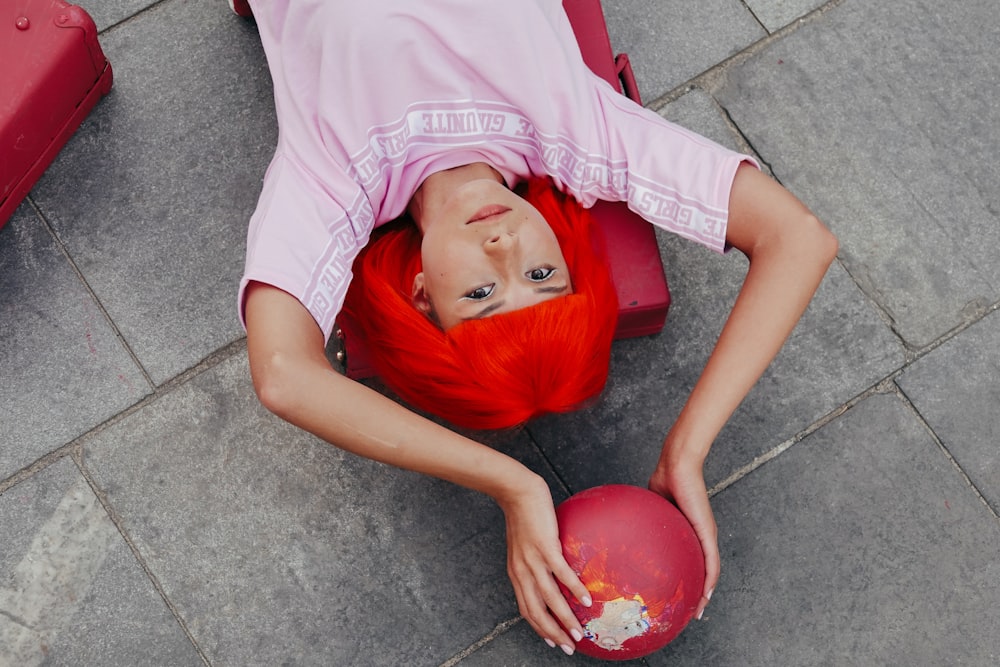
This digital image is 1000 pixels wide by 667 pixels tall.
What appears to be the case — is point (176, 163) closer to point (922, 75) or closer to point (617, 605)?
point (617, 605)

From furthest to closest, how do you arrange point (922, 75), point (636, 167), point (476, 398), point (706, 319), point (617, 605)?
point (922, 75) → point (706, 319) → point (636, 167) → point (476, 398) → point (617, 605)

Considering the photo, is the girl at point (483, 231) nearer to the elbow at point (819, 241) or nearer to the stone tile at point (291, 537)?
the elbow at point (819, 241)

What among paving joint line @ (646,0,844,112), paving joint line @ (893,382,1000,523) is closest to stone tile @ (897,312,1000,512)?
paving joint line @ (893,382,1000,523)

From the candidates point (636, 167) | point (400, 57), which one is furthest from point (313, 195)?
point (636, 167)

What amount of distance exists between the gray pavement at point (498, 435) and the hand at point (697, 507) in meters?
0.49

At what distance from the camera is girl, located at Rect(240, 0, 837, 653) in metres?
2.03

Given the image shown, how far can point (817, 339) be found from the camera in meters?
2.71

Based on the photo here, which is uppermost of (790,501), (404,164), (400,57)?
(400,57)

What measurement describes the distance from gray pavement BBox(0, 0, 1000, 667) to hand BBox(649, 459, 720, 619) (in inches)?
19.2

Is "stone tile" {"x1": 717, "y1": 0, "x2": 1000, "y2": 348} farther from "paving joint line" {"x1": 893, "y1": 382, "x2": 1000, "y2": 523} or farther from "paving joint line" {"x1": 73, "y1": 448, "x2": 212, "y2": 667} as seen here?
"paving joint line" {"x1": 73, "y1": 448, "x2": 212, "y2": 667}

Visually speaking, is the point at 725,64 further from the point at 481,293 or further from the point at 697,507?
the point at 697,507

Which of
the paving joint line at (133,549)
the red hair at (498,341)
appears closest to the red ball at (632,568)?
the red hair at (498,341)

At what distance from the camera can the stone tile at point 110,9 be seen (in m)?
2.95

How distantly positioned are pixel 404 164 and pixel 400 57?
265 mm
